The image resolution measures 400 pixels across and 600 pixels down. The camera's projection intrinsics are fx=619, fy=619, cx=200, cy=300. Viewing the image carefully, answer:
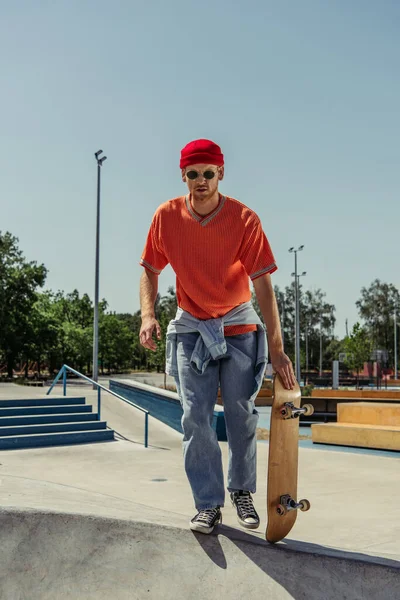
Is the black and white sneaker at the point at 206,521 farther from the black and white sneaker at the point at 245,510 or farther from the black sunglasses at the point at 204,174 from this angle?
the black sunglasses at the point at 204,174

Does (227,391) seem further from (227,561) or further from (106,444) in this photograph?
(106,444)

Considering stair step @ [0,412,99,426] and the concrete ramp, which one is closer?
the concrete ramp

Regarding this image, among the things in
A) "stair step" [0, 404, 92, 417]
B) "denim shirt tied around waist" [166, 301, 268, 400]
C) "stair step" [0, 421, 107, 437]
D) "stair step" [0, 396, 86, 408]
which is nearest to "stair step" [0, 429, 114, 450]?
"stair step" [0, 421, 107, 437]

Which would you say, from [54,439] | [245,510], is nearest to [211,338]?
[245,510]

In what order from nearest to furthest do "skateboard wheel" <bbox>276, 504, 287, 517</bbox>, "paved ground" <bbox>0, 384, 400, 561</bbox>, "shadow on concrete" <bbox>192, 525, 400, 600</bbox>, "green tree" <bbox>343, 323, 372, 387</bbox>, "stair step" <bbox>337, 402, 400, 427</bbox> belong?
"shadow on concrete" <bbox>192, 525, 400, 600</bbox>, "skateboard wheel" <bbox>276, 504, 287, 517</bbox>, "paved ground" <bbox>0, 384, 400, 561</bbox>, "stair step" <bbox>337, 402, 400, 427</bbox>, "green tree" <bbox>343, 323, 372, 387</bbox>

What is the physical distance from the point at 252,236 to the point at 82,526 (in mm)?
1856

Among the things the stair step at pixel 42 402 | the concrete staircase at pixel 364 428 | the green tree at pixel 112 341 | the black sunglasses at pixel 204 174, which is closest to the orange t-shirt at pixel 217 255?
the black sunglasses at pixel 204 174

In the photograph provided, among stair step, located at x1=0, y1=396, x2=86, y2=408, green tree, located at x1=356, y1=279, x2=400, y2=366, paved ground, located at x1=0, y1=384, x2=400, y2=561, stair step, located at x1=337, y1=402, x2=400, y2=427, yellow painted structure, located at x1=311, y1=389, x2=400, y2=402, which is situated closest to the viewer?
paved ground, located at x1=0, y1=384, x2=400, y2=561

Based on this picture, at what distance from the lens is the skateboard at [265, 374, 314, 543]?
3113mm

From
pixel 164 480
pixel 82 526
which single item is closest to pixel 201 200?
pixel 82 526

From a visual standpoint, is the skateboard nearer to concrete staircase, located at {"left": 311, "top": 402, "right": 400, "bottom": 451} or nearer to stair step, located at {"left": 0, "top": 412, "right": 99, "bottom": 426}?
concrete staircase, located at {"left": 311, "top": 402, "right": 400, "bottom": 451}

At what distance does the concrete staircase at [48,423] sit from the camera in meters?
10.6

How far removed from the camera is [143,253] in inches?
149

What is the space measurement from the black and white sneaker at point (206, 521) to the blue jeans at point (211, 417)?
4cm
